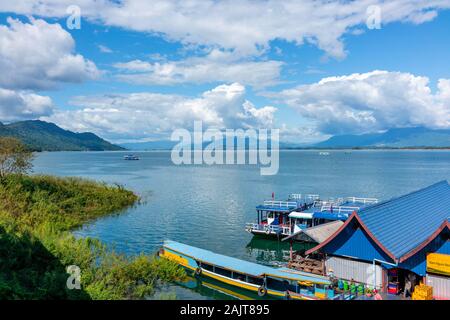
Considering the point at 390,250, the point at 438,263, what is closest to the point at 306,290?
the point at 390,250

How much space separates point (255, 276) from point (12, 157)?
5000cm

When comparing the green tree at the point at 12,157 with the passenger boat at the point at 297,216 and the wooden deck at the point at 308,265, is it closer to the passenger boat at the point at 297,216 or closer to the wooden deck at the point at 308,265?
the passenger boat at the point at 297,216

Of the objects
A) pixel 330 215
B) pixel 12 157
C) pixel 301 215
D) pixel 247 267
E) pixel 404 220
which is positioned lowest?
pixel 247 267

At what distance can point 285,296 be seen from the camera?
2622 cm

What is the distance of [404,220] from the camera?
28.3 metres

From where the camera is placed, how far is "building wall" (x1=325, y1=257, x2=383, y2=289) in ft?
81.5

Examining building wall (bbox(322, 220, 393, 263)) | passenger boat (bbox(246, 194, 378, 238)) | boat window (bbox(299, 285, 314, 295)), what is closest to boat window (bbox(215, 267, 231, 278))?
boat window (bbox(299, 285, 314, 295))

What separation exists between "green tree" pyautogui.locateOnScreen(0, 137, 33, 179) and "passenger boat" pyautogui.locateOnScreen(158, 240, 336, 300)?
38.4 meters

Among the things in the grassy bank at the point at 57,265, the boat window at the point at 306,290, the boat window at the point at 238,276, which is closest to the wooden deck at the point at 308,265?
the boat window at the point at 306,290

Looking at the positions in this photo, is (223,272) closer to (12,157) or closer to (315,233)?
(315,233)

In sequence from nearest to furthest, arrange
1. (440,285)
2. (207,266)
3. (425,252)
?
(440,285)
(425,252)
(207,266)

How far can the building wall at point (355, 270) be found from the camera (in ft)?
81.5
